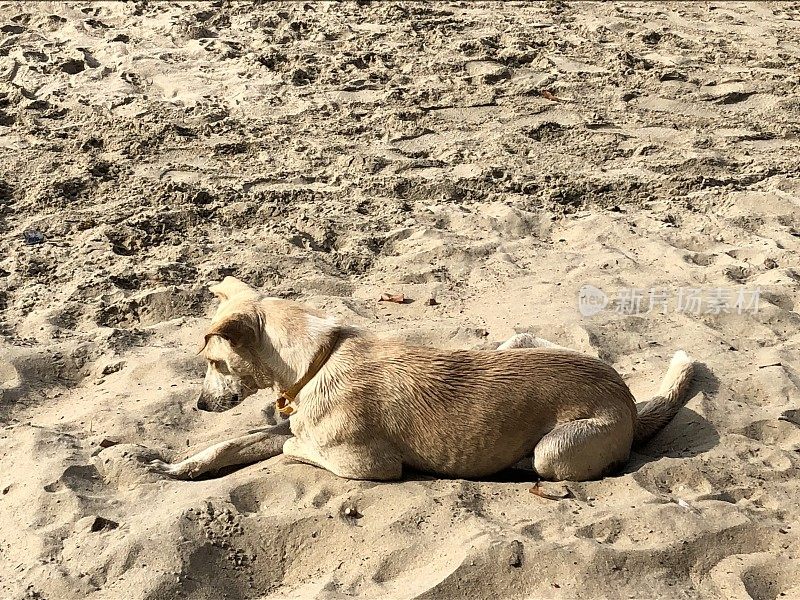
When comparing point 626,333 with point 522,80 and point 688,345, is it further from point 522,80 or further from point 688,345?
point 522,80

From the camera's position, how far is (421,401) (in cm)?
520

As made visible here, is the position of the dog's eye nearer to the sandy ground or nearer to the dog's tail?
the sandy ground

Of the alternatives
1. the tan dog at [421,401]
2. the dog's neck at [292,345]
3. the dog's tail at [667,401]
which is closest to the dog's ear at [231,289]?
the tan dog at [421,401]

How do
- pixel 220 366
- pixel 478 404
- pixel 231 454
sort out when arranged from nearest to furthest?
pixel 478 404
pixel 220 366
pixel 231 454

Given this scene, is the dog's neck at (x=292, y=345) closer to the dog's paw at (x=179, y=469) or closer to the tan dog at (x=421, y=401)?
the tan dog at (x=421, y=401)

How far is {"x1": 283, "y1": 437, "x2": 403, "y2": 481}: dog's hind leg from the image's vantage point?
5.20 meters

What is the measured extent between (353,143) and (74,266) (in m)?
3.02

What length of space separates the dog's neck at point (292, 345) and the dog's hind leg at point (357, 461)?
43 cm

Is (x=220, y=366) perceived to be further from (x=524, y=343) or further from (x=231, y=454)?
(x=524, y=343)

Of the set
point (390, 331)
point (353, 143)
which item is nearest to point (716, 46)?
point (353, 143)

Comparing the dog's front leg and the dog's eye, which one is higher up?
the dog's eye

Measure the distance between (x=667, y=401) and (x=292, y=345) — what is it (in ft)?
7.30

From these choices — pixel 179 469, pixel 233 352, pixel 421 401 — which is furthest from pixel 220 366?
pixel 421 401

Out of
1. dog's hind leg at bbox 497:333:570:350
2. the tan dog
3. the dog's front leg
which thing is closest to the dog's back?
the tan dog
